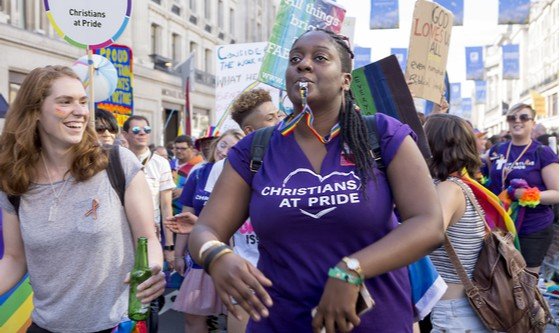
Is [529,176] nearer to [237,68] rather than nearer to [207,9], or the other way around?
[237,68]

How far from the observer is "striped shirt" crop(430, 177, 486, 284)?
3150 millimetres

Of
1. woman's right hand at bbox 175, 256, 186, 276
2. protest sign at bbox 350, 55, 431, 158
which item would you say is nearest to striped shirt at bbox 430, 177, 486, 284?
protest sign at bbox 350, 55, 431, 158

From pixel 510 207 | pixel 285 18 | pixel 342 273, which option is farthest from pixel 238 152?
pixel 285 18

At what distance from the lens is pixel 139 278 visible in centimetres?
248

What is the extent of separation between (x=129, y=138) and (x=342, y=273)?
18.2ft

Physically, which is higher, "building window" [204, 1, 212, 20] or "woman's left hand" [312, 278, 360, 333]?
"building window" [204, 1, 212, 20]

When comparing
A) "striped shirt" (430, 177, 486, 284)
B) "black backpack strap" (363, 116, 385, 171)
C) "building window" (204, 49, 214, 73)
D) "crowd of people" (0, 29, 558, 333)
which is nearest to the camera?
"crowd of people" (0, 29, 558, 333)

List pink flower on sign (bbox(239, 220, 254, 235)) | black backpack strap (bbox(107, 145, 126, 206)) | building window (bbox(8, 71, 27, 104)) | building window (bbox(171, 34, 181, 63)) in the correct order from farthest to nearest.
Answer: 1. building window (bbox(171, 34, 181, 63))
2. building window (bbox(8, 71, 27, 104))
3. pink flower on sign (bbox(239, 220, 254, 235))
4. black backpack strap (bbox(107, 145, 126, 206))

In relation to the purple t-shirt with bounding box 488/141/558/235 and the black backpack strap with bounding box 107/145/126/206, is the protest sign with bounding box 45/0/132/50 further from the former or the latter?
the purple t-shirt with bounding box 488/141/558/235

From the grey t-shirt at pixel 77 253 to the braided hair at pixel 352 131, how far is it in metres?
1.10

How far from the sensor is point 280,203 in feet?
6.52

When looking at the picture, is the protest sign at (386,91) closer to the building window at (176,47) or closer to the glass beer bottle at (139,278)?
the glass beer bottle at (139,278)

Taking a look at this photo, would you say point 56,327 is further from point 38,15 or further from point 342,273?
point 38,15

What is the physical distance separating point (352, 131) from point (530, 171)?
463 centimetres
